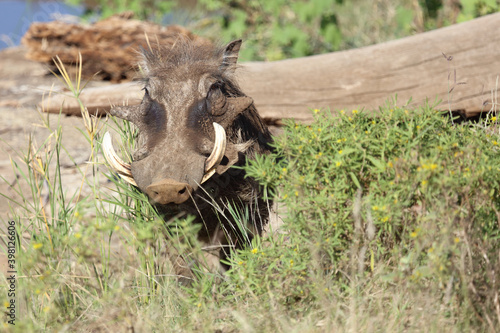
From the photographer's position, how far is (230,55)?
3650 millimetres

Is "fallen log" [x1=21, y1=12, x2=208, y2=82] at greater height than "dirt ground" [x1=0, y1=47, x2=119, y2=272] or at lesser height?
greater

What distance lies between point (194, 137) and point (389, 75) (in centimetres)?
231

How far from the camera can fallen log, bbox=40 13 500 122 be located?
4.45 m

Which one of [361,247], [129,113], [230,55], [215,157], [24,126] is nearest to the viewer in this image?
[361,247]

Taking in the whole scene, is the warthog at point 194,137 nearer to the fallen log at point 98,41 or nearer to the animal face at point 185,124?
the animal face at point 185,124

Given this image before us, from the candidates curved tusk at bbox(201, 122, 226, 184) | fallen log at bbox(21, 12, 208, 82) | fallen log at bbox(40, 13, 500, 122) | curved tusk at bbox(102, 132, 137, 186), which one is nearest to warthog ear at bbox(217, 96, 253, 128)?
curved tusk at bbox(201, 122, 226, 184)

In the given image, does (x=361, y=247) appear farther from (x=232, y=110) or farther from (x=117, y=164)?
(x=117, y=164)

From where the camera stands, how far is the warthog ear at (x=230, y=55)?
362cm

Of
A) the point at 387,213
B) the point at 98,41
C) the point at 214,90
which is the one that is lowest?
the point at 387,213

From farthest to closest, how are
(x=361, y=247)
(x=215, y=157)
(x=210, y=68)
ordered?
(x=210, y=68)
(x=215, y=157)
(x=361, y=247)

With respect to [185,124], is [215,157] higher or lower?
lower

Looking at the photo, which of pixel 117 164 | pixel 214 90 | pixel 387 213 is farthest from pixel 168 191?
pixel 387 213

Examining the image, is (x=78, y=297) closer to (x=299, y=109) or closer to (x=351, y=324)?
(x=351, y=324)

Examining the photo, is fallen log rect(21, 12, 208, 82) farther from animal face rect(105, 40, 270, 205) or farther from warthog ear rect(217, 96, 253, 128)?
warthog ear rect(217, 96, 253, 128)
